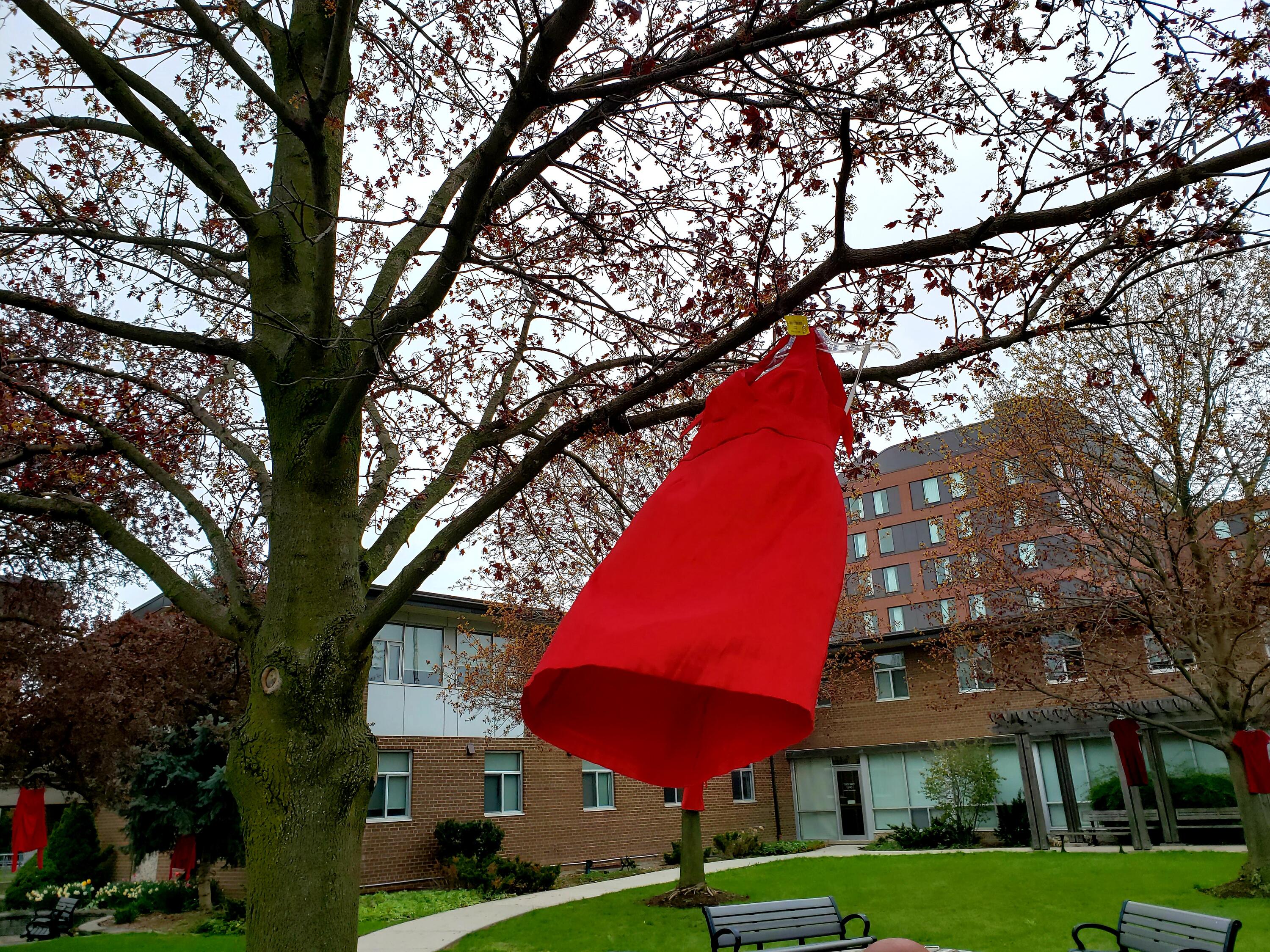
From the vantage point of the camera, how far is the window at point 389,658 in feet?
63.2

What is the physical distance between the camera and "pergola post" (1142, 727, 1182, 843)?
63.5ft

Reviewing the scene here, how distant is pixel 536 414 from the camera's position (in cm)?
619

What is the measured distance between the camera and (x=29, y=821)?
50.7 ft

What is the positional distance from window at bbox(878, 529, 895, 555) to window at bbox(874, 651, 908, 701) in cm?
2029

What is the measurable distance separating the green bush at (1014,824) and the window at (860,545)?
23.3 metres

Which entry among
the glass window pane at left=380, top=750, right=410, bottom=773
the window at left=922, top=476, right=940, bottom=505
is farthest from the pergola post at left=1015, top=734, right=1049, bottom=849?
the window at left=922, top=476, right=940, bottom=505

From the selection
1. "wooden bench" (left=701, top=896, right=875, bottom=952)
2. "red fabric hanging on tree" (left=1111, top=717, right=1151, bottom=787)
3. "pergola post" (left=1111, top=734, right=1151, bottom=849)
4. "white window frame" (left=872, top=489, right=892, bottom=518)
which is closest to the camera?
"wooden bench" (left=701, top=896, right=875, bottom=952)

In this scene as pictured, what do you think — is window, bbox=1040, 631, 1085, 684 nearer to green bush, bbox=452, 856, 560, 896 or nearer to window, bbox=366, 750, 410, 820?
green bush, bbox=452, 856, 560, 896

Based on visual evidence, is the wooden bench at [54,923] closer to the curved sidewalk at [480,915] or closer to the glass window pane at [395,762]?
the glass window pane at [395,762]

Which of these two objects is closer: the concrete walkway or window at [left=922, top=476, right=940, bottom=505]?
the concrete walkway

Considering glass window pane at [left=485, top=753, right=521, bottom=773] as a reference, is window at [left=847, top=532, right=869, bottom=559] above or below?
above

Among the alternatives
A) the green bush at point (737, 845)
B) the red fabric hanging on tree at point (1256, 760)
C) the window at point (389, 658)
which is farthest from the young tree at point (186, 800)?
the red fabric hanging on tree at point (1256, 760)

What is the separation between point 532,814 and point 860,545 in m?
30.4

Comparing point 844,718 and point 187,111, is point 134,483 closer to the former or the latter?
point 187,111
